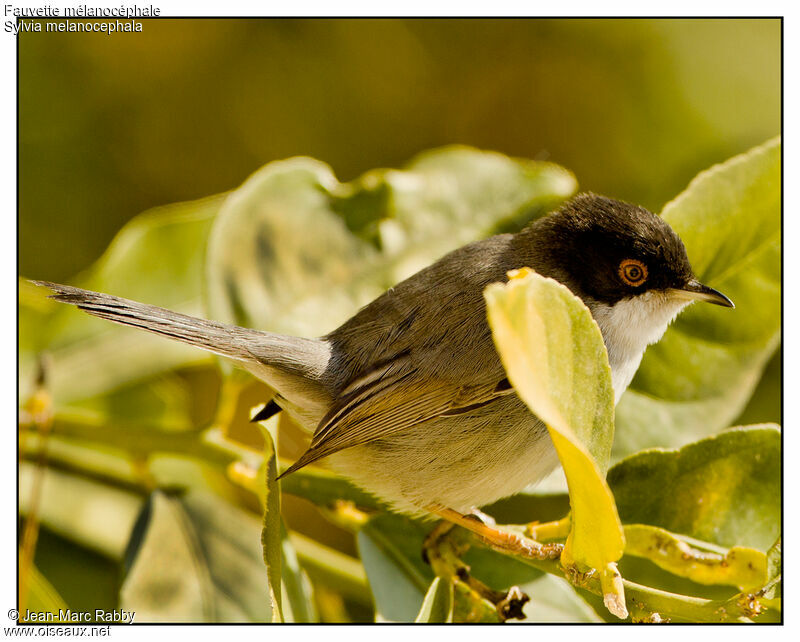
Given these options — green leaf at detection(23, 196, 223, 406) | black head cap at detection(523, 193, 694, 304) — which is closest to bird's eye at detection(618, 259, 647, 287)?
black head cap at detection(523, 193, 694, 304)

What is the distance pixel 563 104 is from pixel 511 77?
0.24 metres

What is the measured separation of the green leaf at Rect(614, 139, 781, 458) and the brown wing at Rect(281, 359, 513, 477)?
471 millimetres

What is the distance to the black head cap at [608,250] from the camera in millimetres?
1903

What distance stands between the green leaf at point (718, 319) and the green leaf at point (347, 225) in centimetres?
51

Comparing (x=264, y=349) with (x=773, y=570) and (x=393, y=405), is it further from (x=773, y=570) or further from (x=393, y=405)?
(x=773, y=570)

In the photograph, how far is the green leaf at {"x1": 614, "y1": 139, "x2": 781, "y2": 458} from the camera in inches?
75.8

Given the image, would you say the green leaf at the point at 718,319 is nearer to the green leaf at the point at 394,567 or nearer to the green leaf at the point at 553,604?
the green leaf at the point at 553,604

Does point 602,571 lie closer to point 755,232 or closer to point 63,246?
point 755,232

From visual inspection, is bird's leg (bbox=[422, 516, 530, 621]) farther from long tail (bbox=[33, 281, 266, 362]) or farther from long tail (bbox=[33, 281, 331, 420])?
long tail (bbox=[33, 281, 266, 362])

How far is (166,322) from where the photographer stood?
6.36 ft

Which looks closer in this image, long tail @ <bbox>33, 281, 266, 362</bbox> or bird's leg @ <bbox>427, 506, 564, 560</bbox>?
bird's leg @ <bbox>427, 506, 564, 560</bbox>

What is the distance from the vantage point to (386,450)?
1962mm

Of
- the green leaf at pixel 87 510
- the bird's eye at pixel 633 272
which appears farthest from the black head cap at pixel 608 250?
the green leaf at pixel 87 510

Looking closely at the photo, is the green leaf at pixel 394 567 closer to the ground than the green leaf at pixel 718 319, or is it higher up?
closer to the ground
